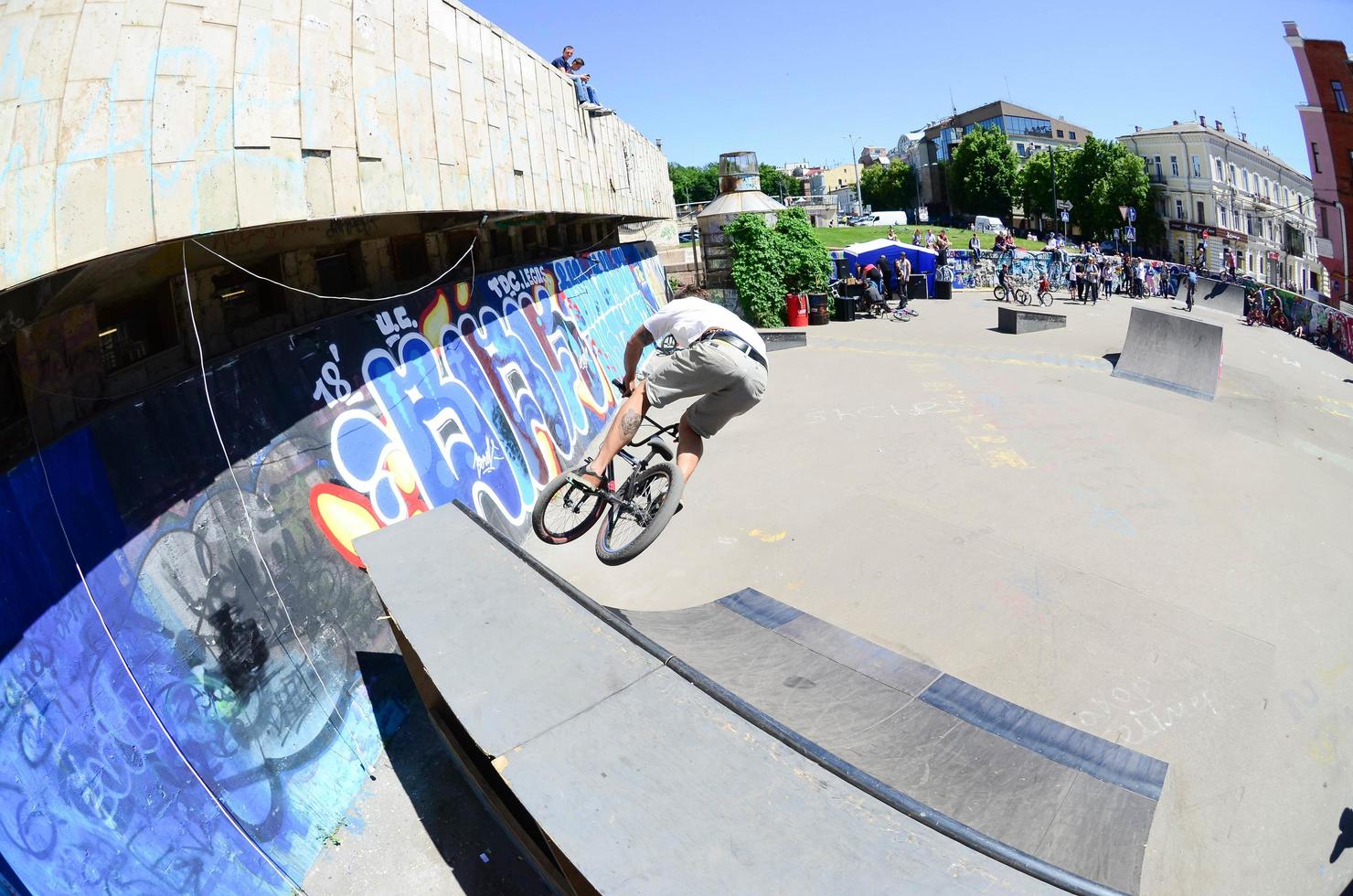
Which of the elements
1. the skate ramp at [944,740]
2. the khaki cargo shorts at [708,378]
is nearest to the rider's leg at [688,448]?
the khaki cargo shorts at [708,378]

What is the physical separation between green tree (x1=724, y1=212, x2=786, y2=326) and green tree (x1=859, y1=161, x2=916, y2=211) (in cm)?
10016

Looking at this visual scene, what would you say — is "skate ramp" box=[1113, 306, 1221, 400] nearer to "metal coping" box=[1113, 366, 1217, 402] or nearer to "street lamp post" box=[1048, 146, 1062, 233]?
"metal coping" box=[1113, 366, 1217, 402]

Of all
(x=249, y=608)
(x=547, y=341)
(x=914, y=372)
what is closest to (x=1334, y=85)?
(x=914, y=372)

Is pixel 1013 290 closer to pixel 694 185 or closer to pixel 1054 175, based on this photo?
pixel 1054 175

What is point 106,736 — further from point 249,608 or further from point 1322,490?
point 1322,490

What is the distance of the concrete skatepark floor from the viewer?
5578 millimetres

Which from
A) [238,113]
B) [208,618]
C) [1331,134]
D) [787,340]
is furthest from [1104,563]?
[1331,134]

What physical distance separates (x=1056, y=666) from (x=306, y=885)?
5890mm

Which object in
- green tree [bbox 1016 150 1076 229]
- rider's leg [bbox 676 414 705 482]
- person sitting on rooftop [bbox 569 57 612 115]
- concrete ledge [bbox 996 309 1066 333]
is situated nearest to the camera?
rider's leg [bbox 676 414 705 482]

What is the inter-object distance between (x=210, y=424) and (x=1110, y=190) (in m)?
81.0

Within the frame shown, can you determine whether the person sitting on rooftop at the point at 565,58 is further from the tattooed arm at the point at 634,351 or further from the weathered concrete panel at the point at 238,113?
the tattooed arm at the point at 634,351

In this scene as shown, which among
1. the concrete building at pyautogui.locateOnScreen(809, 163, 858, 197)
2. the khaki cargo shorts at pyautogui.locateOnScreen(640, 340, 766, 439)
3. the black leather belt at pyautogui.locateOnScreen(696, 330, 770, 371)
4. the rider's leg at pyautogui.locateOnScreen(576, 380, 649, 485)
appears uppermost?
the concrete building at pyautogui.locateOnScreen(809, 163, 858, 197)

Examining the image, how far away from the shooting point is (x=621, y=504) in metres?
6.55

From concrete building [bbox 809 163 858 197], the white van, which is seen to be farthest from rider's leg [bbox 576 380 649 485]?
concrete building [bbox 809 163 858 197]
